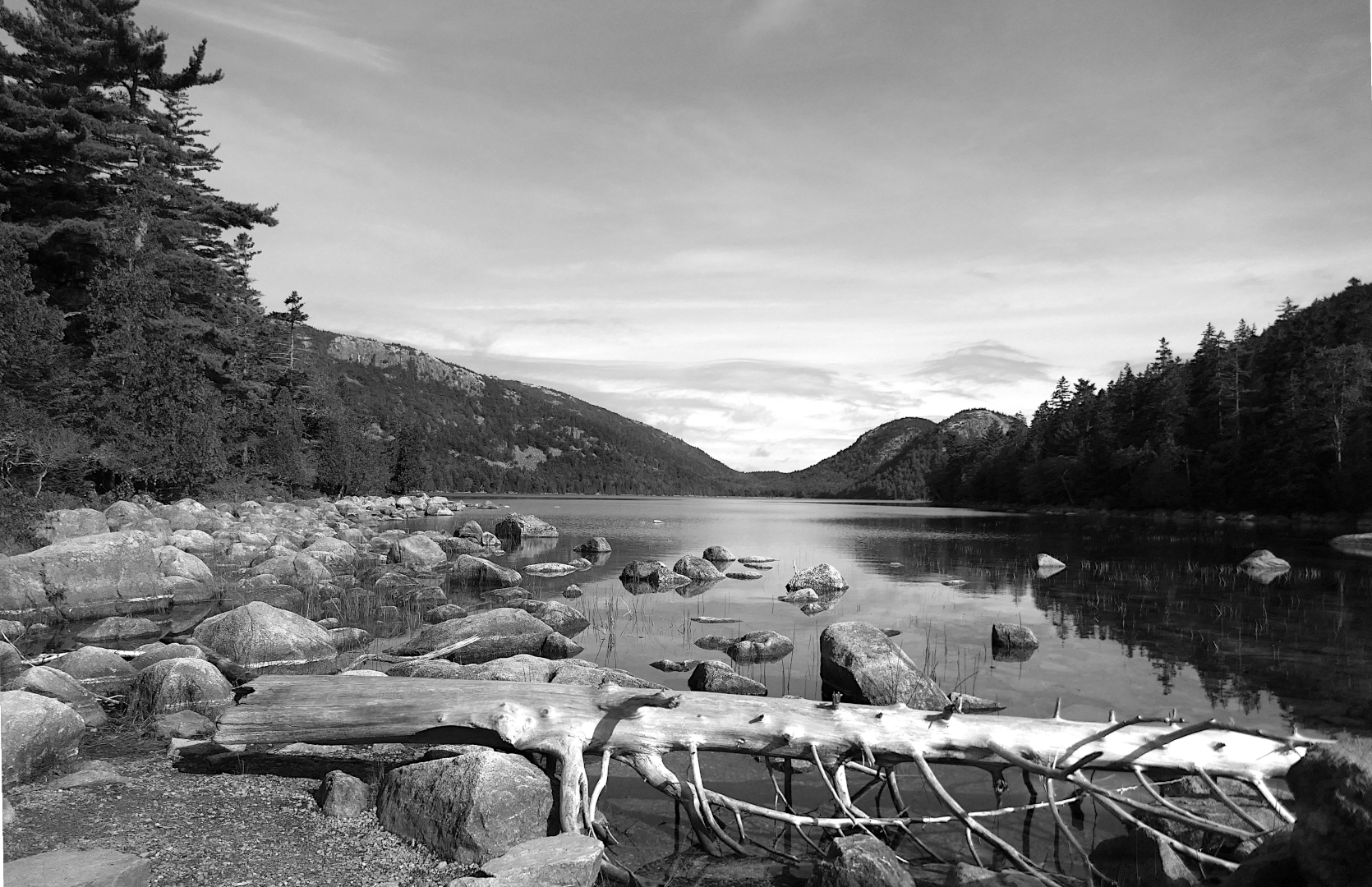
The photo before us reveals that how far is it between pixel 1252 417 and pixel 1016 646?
71352 millimetres

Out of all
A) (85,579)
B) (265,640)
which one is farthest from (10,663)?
(85,579)

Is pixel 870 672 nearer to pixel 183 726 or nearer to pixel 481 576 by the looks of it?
pixel 183 726

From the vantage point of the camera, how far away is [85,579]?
16.8 metres

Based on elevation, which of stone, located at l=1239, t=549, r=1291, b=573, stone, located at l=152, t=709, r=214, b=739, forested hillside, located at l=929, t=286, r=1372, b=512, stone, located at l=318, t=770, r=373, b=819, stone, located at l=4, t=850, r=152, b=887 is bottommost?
stone, located at l=152, t=709, r=214, b=739

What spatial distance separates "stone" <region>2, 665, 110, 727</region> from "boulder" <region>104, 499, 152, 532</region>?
57.7 feet

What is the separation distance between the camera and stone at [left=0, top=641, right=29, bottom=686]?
35.4ft

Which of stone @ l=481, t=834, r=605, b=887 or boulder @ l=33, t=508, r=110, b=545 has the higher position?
boulder @ l=33, t=508, r=110, b=545

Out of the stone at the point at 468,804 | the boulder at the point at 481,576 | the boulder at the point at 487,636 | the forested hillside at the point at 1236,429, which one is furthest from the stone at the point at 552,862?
the forested hillside at the point at 1236,429

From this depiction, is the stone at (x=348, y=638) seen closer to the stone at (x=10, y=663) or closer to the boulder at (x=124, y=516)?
the stone at (x=10, y=663)

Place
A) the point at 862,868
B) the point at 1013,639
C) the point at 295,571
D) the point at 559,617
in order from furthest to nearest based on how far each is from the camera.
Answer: the point at 295,571 < the point at 559,617 < the point at 1013,639 < the point at 862,868

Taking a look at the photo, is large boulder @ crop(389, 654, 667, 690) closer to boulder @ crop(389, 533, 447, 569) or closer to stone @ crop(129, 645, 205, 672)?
stone @ crop(129, 645, 205, 672)

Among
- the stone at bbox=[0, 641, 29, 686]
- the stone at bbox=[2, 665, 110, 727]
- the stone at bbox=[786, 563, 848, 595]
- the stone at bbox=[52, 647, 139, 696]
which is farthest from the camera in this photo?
the stone at bbox=[786, 563, 848, 595]

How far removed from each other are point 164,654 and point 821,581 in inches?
751

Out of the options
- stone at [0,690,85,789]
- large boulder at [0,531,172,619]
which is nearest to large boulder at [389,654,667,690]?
stone at [0,690,85,789]
